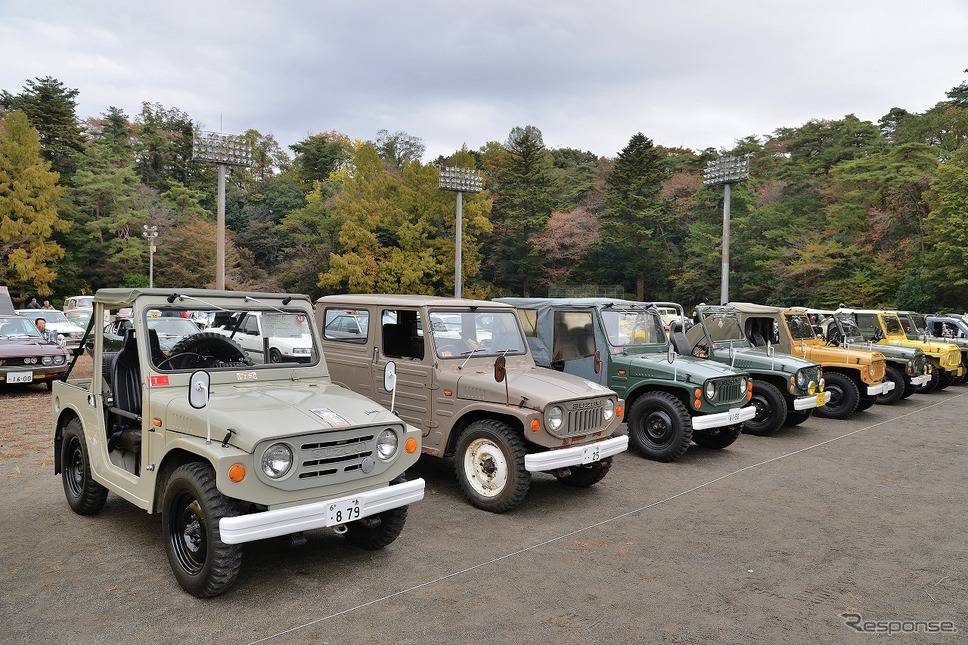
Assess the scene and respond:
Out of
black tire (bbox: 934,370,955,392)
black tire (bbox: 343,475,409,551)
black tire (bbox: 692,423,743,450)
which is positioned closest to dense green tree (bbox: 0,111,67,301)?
black tire (bbox: 692,423,743,450)

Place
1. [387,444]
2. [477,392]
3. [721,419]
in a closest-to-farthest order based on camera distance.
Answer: [387,444], [477,392], [721,419]

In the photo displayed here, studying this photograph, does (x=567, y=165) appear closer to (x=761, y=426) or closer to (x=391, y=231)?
(x=391, y=231)

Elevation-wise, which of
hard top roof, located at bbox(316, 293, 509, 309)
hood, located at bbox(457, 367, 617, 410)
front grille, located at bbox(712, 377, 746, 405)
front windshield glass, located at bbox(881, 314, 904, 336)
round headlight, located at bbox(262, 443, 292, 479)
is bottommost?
front grille, located at bbox(712, 377, 746, 405)

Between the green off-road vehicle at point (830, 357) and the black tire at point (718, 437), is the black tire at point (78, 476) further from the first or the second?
the green off-road vehicle at point (830, 357)

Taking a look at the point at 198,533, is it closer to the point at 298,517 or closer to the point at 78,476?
the point at 298,517

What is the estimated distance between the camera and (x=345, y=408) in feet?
14.7

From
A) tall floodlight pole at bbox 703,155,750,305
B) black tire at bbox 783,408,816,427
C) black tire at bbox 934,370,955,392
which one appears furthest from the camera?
tall floodlight pole at bbox 703,155,750,305

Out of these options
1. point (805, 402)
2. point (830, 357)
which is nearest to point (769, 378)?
point (805, 402)

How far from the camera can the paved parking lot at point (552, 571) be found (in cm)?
371

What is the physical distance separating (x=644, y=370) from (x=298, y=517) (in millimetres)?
5608

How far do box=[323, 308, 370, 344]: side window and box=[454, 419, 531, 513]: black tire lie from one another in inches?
70.7

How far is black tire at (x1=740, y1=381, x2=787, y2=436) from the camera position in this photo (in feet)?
32.5

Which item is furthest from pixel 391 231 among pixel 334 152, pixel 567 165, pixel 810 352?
pixel 810 352

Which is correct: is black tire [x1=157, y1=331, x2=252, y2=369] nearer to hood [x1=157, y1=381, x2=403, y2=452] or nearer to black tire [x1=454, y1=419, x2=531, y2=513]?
hood [x1=157, y1=381, x2=403, y2=452]
